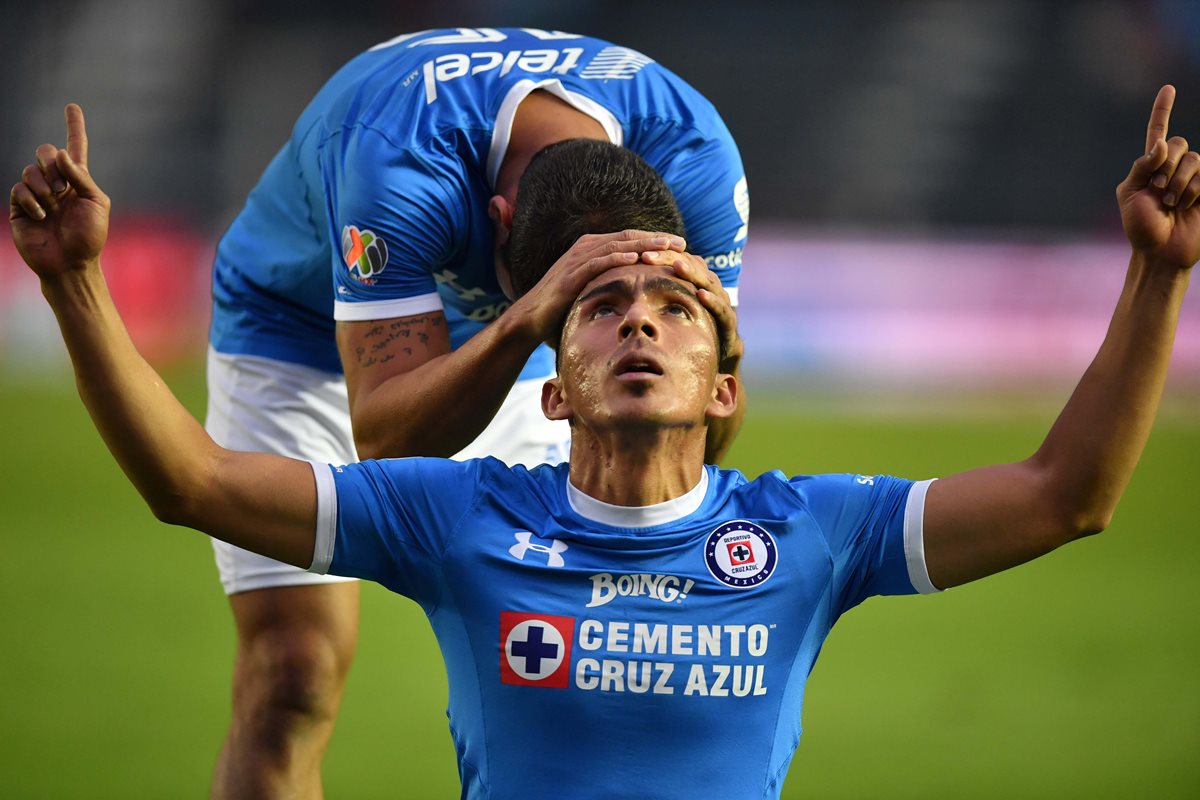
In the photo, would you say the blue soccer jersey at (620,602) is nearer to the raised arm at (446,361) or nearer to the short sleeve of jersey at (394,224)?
the raised arm at (446,361)

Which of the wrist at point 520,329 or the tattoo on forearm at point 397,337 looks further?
the tattoo on forearm at point 397,337

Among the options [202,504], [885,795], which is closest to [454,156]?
[202,504]

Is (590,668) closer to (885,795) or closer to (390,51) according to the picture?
(390,51)

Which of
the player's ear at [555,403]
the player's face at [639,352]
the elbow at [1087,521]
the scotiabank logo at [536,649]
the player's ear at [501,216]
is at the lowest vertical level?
the scotiabank logo at [536,649]

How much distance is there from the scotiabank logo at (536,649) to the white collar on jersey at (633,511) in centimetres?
24

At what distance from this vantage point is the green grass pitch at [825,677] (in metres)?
5.96

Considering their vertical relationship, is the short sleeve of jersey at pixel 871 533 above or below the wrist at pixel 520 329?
below

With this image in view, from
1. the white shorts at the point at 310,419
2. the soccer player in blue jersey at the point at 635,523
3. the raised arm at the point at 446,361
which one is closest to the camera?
the soccer player in blue jersey at the point at 635,523

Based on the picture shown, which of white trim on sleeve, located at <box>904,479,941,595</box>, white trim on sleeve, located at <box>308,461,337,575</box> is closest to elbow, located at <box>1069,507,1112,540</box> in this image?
white trim on sleeve, located at <box>904,479,941,595</box>

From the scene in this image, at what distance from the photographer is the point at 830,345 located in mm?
17188

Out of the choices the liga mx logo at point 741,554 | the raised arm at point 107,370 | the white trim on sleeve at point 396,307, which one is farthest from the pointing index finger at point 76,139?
the liga mx logo at point 741,554

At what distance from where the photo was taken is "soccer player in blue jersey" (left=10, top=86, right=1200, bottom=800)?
9.84 feet

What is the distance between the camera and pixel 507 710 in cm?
311

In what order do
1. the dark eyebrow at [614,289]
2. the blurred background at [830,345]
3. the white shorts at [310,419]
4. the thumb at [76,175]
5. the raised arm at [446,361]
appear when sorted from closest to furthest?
the thumb at [76,175], the dark eyebrow at [614,289], the raised arm at [446,361], the white shorts at [310,419], the blurred background at [830,345]
